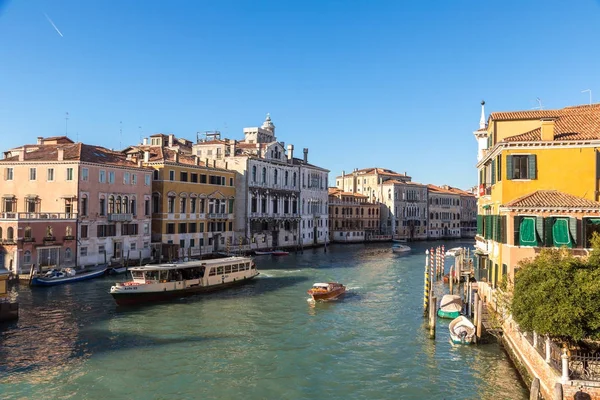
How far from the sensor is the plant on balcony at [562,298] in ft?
35.1

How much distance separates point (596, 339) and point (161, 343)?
37.1 feet

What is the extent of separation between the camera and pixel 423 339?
54.9ft

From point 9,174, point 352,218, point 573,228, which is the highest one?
point 9,174

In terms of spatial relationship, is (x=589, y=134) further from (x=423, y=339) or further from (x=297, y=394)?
(x=297, y=394)

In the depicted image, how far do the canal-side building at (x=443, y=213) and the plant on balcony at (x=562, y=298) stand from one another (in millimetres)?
60964

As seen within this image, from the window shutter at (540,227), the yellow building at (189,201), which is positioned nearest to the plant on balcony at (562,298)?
the window shutter at (540,227)

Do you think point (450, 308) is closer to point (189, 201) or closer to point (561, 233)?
point (561, 233)

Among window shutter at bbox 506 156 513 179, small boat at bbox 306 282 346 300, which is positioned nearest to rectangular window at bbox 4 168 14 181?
small boat at bbox 306 282 346 300

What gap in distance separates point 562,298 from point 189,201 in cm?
3052

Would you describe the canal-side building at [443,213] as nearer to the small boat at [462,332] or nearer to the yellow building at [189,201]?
the yellow building at [189,201]

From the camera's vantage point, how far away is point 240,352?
15289mm

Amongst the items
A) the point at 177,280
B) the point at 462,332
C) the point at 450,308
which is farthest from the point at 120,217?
the point at 462,332

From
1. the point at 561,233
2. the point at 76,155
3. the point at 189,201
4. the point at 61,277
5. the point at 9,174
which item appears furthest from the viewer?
the point at 189,201

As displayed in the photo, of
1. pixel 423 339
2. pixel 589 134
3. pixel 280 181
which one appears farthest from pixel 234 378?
pixel 280 181
